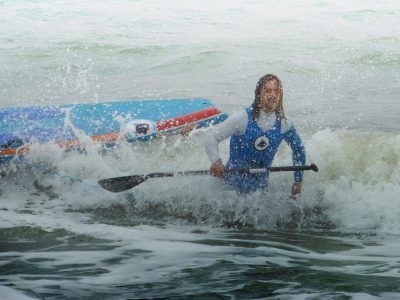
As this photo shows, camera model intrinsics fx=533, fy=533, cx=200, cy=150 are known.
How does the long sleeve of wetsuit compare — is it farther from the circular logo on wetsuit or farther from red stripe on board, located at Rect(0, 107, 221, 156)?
red stripe on board, located at Rect(0, 107, 221, 156)

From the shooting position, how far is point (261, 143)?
4.55m

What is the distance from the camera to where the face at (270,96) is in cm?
435

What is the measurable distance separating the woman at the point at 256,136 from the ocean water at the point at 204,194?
0.26 m

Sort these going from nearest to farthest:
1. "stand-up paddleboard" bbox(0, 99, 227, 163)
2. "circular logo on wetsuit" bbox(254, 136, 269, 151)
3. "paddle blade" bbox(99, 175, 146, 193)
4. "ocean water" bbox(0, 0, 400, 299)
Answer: "ocean water" bbox(0, 0, 400, 299) < "circular logo on wetsuit" bbox(254, 136, 269, 151) < "paddle blade" bbox(99, 175, 146, 193) < "stand-up paddleboard" bbox(0, 99, 227, 163)

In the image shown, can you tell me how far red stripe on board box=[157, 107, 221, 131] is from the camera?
6854mm

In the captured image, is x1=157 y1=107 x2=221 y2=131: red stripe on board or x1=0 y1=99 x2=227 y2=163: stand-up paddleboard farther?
x1=157 y1=107 x2=221 y2=131: red stripe on board

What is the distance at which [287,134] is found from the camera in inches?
181

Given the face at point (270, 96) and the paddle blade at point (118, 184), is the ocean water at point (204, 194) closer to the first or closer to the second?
the paddle blade at point (118, 184)

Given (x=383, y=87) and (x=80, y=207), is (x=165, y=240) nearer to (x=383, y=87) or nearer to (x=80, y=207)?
(x=80, y=207)

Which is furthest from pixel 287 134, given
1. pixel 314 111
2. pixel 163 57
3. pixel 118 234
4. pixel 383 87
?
pixel 163 57

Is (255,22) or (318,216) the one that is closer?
(318,216)

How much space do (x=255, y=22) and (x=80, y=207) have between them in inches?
647

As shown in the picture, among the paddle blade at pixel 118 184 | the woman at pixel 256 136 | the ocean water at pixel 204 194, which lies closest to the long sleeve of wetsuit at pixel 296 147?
the woman at pixel 256 136

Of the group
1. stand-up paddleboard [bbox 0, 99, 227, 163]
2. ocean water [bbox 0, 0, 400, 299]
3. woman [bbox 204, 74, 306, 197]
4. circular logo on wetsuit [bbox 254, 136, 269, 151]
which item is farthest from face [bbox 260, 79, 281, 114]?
stand-up paddleboard [bbox 0, 99, 227, 163]
